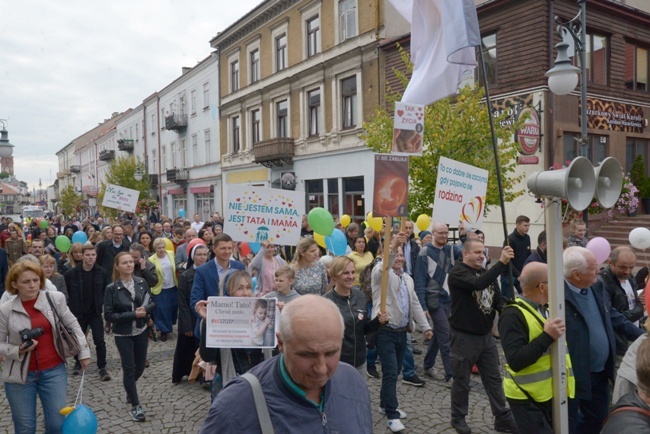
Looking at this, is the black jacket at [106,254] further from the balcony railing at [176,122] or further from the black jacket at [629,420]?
the balcony railing at [176,122]

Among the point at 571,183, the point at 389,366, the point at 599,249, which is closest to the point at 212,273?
the point at 389,366

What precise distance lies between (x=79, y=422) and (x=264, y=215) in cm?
302

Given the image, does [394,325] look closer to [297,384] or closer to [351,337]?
[351,337]

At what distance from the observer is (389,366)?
15.9 feet

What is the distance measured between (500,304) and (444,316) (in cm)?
133

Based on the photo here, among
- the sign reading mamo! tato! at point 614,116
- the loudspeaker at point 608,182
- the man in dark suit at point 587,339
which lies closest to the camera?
the loudspeaker at point 608,182

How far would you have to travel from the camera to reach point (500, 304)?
4.90 metres

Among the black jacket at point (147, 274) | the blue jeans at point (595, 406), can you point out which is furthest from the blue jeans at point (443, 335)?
the black jacket at point (147, 274)

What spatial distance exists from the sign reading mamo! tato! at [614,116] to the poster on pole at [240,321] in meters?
14.9

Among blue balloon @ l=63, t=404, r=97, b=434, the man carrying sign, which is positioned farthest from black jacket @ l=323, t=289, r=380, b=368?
blue balloon @ l=63, t=404, r=97, b=434

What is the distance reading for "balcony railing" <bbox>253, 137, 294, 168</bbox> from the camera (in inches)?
971

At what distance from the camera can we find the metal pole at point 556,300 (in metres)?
2.97

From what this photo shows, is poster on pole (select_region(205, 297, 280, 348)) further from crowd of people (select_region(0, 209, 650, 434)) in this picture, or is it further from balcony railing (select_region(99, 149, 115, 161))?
balcony railing (select_region(99, 149, 115, 161))

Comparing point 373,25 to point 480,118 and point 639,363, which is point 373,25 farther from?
point 639,363
